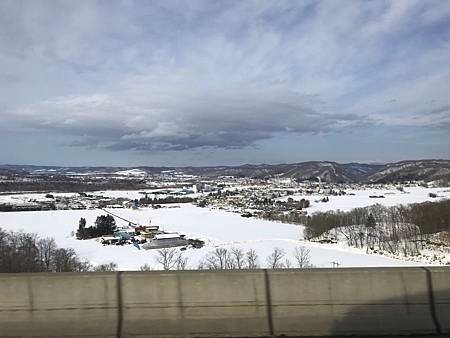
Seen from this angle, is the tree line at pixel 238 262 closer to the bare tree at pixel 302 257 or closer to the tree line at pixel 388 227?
the bare tree at pixel 302 257

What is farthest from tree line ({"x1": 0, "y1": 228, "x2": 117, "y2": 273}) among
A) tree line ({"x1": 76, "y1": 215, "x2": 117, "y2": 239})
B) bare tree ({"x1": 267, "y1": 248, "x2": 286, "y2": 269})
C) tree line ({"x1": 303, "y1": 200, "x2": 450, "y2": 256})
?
tree line ({"x1": 303, "y1": 200, "x2": 450, "y2": 256})

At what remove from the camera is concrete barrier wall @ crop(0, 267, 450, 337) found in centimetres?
711

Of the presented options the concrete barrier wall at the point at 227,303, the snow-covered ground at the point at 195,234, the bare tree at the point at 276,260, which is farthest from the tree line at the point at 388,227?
the concrete barrier wall at the point at 227,303

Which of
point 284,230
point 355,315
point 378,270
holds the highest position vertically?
point 378,270

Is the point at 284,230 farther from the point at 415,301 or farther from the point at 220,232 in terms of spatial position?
the point at 415,301

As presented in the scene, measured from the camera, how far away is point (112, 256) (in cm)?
8888

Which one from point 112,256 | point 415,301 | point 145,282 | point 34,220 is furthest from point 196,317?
point 34,220

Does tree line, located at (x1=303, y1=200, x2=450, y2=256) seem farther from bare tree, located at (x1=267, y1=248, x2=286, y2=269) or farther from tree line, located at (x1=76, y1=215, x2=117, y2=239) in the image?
tree line, located at (x1=76, y1=215, x2=117, y2=239)

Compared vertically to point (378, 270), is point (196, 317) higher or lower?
lower

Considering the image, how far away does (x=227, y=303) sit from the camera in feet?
23.9

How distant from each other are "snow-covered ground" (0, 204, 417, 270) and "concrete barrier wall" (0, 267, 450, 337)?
202 ft

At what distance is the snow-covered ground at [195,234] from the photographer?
7761 centimetres

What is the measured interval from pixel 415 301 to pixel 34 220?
152 meters

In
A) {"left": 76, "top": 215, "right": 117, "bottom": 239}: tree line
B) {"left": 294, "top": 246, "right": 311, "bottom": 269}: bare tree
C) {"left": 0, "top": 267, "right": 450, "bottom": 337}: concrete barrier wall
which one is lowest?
{"left": 294, "top": 246, "right": 311, "bottom": 269}: bare tree
